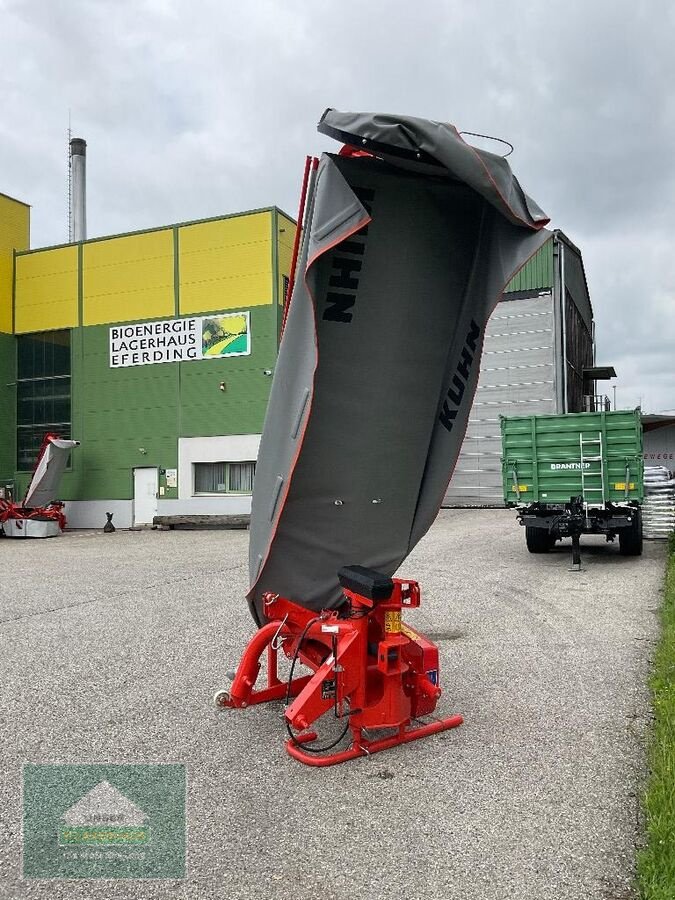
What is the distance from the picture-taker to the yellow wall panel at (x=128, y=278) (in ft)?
82.5

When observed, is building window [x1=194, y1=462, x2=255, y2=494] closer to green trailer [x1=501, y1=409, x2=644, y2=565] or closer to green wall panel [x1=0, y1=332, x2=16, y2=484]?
green wall panel [x1=0, y1=332, x2=16, y2=484]

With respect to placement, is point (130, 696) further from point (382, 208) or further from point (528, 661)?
point (382, 208)

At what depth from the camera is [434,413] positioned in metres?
4.43

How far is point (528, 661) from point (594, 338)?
46062 mm

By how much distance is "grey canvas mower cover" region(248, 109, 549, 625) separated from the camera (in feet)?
12.0

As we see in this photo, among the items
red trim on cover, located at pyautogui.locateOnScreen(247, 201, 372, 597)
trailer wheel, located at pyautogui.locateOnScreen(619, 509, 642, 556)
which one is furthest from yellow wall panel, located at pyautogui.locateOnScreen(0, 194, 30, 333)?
red trim on cover, located at pyautogui.locateOnScreen(247, 201, 372, 597)

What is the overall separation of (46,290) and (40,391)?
12.5ft

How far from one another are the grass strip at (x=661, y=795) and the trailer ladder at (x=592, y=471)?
20.0ft

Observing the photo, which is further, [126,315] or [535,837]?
[126,315]

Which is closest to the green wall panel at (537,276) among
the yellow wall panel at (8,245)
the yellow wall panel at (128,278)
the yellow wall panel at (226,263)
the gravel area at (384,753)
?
the yellow wall panel at (226,263)

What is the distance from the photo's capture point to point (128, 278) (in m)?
25.8

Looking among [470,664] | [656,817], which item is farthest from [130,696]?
[656,817]

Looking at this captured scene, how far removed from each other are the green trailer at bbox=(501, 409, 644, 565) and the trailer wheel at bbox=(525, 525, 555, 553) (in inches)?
10.0

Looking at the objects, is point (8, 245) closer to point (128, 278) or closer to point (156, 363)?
point (128, 278)
